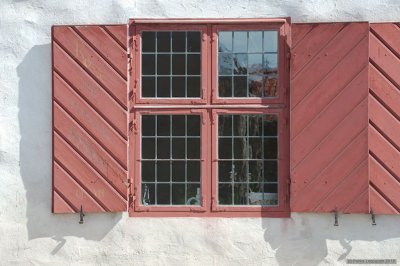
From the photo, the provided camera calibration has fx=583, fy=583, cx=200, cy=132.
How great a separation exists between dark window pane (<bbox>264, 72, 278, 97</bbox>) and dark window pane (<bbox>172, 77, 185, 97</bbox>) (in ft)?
2.40

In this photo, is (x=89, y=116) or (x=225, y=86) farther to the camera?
(x=225, y=86)

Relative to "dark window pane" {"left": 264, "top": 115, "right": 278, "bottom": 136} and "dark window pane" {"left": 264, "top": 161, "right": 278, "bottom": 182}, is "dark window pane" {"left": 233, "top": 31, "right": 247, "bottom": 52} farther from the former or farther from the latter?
"dark window pane" {"left": 264, "top": 161, "right": 278, "bottom": 182}

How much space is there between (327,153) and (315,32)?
1.03 meters

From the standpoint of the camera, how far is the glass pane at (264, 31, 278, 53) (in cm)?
512

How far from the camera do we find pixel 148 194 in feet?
16.9

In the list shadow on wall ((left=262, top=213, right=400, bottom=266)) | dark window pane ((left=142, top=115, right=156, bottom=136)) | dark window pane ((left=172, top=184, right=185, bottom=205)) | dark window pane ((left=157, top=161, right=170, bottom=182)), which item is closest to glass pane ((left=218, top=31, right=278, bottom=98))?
dark window pane ((left=142, top=115, right=156, bottom=136))

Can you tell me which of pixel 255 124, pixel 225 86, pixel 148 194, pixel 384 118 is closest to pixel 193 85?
pixel 225 86

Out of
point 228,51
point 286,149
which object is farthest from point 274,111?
point 228,51

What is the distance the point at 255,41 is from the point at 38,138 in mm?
2099

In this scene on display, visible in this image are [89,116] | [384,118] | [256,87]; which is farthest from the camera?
[256,87]

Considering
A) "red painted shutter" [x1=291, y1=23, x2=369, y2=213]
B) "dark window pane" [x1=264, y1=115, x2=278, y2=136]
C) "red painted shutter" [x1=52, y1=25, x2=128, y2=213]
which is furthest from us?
"dark window pane" [x1=264, y1=115, x2=278, y2=136]

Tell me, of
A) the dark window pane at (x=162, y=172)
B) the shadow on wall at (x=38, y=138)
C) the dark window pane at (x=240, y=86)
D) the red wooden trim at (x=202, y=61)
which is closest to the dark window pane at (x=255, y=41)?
the dark window pane at (x=240, y=86)

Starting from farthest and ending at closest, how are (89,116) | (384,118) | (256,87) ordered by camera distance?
(256,87) → (89,116) → (384,118)

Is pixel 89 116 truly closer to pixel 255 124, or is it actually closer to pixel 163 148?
pixel 163 148
